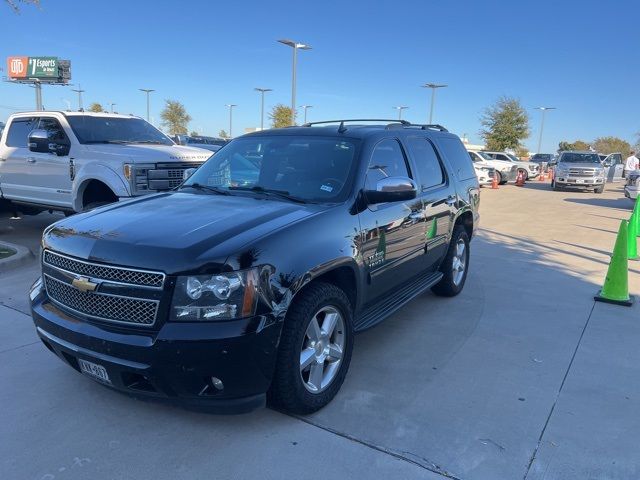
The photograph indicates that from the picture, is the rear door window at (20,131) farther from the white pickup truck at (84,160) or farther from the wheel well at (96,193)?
the wheel well at (96,193)

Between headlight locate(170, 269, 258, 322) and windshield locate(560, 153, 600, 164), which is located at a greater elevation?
windshield locate(560, 153, 600, 164)

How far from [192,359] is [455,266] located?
3.91 meters

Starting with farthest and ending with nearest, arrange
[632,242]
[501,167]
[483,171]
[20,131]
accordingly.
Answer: [501,167] → [483,171] → [632,242] → [20,131]

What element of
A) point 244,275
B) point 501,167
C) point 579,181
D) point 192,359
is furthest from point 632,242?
point 501,167

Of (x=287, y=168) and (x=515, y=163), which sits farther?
(x=515, y=163)

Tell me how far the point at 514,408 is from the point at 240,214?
2.26 metres

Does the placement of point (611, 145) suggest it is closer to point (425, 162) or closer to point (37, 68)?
point (37, 68)

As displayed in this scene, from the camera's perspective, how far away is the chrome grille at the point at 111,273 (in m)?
2.70

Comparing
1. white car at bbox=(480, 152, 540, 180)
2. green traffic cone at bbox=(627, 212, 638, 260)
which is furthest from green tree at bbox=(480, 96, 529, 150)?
green traffic cone at bbox=(627, 212, 638, 260)

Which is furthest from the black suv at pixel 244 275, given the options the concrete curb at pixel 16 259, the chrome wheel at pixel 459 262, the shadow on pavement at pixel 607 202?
the shadow on pavement at pixel 607 202

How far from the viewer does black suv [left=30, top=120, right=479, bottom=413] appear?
2686mm

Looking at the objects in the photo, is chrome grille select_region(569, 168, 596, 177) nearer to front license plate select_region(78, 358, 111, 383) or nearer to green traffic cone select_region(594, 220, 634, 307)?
green traffic cone select_region(594, 220, 634, 307)

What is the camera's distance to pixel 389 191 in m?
3.68

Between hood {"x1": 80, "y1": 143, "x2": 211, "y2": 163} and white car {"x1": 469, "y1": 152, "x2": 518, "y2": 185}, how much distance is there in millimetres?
21522
